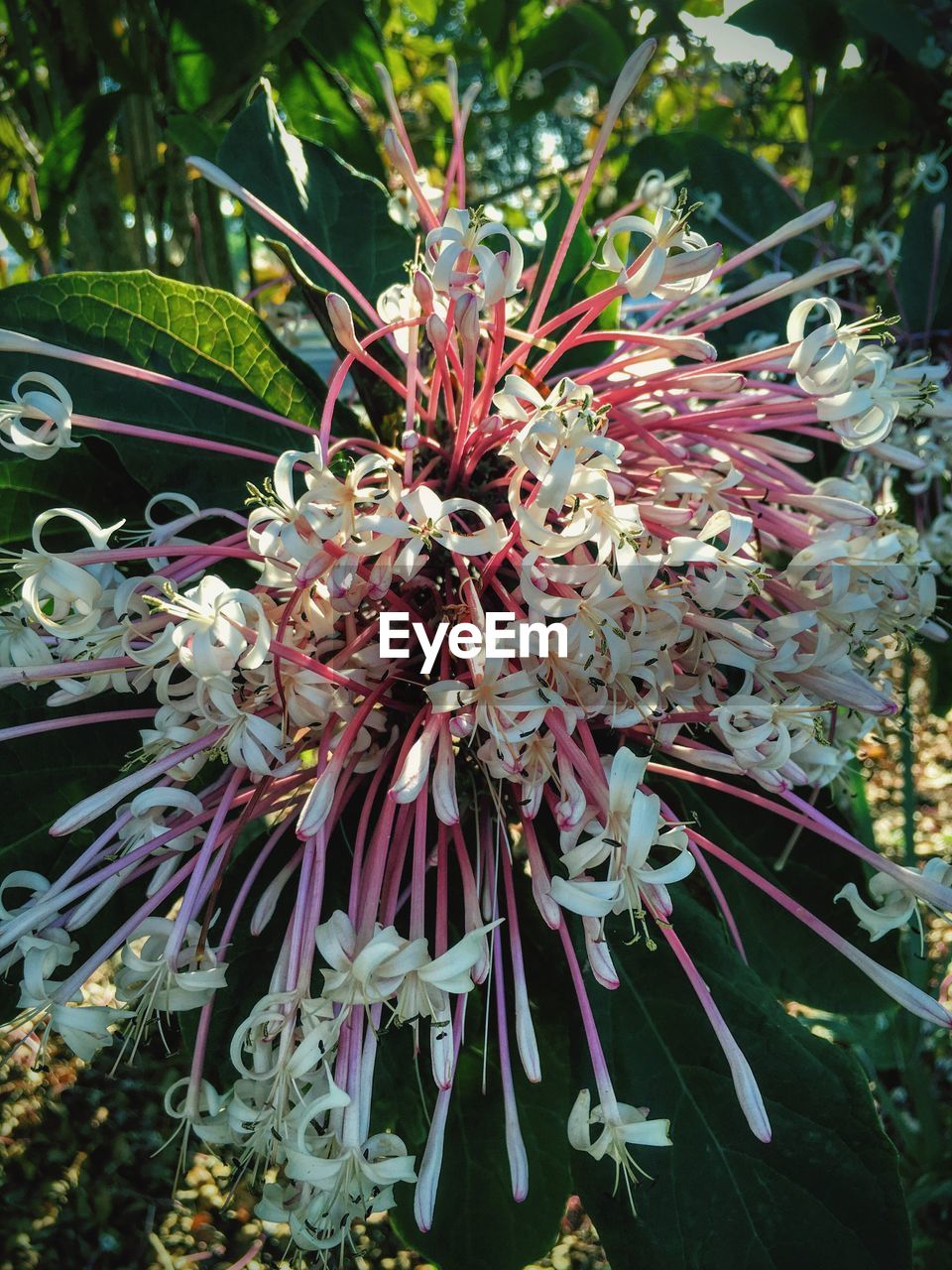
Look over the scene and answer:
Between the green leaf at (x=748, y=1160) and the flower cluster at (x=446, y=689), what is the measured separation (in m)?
0.10

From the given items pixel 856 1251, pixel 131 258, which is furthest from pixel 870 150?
pixel 856 1251

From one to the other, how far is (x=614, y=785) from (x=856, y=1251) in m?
0.29

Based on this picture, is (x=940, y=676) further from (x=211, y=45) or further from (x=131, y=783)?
(x=211, y=45)

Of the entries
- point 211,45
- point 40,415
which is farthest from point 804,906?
point 211,45

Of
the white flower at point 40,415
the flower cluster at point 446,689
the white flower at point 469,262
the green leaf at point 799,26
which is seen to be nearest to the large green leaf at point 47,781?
the flower cluster at point 446,689

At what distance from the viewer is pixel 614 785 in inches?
13.7

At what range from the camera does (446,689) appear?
0.36m

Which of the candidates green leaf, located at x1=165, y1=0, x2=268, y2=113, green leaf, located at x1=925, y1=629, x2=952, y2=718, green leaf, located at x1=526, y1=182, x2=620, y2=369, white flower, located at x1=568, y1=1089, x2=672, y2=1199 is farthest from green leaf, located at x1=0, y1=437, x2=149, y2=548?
green leaf, located at x1=925, y1=629, x2=952, y2=718

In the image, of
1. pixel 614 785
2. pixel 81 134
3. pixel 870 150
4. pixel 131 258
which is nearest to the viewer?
pixel 614 785

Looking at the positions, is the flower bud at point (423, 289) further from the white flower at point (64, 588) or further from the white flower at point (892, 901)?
the white flower at point (892, 901)

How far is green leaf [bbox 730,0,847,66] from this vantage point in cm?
86

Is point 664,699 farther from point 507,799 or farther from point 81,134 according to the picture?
point 81,134

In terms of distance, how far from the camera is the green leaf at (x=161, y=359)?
48cm

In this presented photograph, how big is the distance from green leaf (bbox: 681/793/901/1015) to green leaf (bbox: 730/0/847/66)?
0.68 meters
